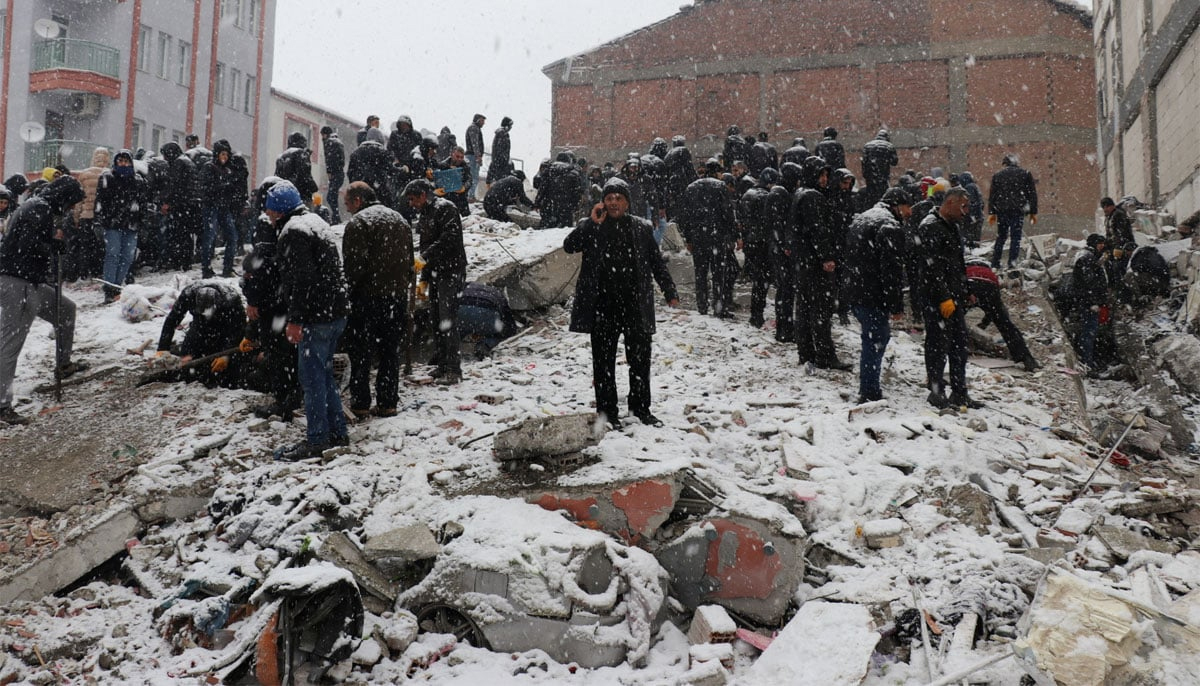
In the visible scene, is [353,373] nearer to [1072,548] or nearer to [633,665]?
[633,665]

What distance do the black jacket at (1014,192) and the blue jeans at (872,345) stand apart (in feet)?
22.2

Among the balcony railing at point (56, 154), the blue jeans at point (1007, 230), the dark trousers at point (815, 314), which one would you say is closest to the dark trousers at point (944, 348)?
the dark trousers at point (815, 314)

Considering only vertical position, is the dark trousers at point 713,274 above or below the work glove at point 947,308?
above

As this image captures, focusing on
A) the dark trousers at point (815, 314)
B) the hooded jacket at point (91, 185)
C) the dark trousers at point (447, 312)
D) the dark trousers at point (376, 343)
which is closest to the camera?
the dark trousers at point (376, 343)

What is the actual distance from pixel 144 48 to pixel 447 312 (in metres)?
24.0

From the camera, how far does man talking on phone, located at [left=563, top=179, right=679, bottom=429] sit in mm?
5762

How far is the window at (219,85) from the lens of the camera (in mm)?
27391

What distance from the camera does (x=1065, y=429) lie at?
648 centimetres

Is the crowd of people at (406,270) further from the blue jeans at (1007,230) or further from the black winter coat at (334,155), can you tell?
the black winter coat at (334,155)

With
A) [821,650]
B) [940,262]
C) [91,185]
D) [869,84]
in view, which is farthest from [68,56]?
[821,650]

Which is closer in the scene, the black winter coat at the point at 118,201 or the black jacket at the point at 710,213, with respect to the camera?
the black jacket at the point at 710,213

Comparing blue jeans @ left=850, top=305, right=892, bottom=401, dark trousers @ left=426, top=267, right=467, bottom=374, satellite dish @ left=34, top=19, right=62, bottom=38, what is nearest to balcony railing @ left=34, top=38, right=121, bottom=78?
satellite dish @ left=34, top=19, right=62, bottom=38

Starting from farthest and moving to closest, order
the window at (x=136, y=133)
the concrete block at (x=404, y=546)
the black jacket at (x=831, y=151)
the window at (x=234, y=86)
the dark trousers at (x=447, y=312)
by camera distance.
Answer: the window at (x=234, y=86)
the window at (x=136, y=133)
the black jacket at (x=831, y=151)
the dark trousers at (x=447, y=312)
the concrete block at (x=404, y=546)

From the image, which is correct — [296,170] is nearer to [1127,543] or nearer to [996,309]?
[996,309]
